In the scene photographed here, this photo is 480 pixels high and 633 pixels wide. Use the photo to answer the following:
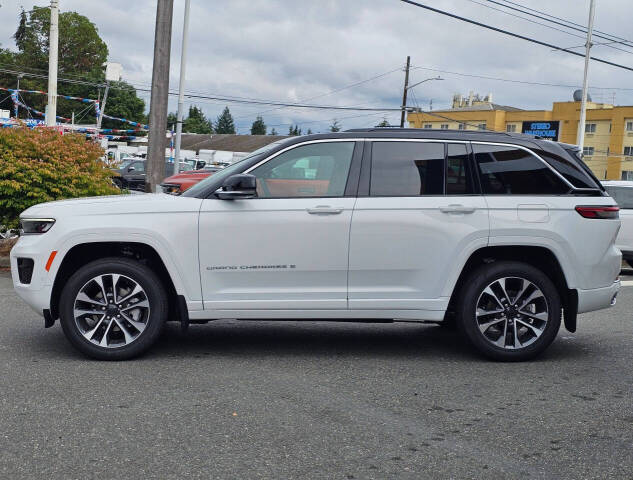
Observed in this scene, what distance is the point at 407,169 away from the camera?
639cm

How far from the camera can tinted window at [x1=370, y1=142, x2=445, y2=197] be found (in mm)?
6320

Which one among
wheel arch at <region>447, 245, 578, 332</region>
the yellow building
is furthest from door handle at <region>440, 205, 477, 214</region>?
the yellow building

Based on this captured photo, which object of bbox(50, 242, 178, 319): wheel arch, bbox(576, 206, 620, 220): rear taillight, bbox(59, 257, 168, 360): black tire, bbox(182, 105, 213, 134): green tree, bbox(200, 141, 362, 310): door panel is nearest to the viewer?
bbox(59, 257, 168, 360): black tire

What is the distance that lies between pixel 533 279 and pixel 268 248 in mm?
2132

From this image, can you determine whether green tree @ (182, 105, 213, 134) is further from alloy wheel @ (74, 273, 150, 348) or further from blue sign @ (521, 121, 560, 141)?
alloy wheel @ (74, 273, 150, 348)

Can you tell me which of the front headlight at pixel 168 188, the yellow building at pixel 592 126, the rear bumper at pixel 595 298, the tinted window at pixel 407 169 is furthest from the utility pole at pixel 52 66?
the yellow building at pixel 592 126

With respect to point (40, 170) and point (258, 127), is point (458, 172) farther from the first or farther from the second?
point (258, 127)

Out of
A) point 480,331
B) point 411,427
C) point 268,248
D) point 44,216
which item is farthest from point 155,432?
point 480,331

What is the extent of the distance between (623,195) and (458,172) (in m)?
8.92

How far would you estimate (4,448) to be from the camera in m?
4.15

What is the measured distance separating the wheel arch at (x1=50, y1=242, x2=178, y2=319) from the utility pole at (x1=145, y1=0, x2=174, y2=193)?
6.86 meters

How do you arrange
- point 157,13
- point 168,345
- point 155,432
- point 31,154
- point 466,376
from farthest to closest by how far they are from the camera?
point 157,13
point 31,154
point 168,345
point 466,376
point 155,432

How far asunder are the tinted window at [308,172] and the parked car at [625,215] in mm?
8876

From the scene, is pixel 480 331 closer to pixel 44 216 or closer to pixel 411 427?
pixel 411 427
